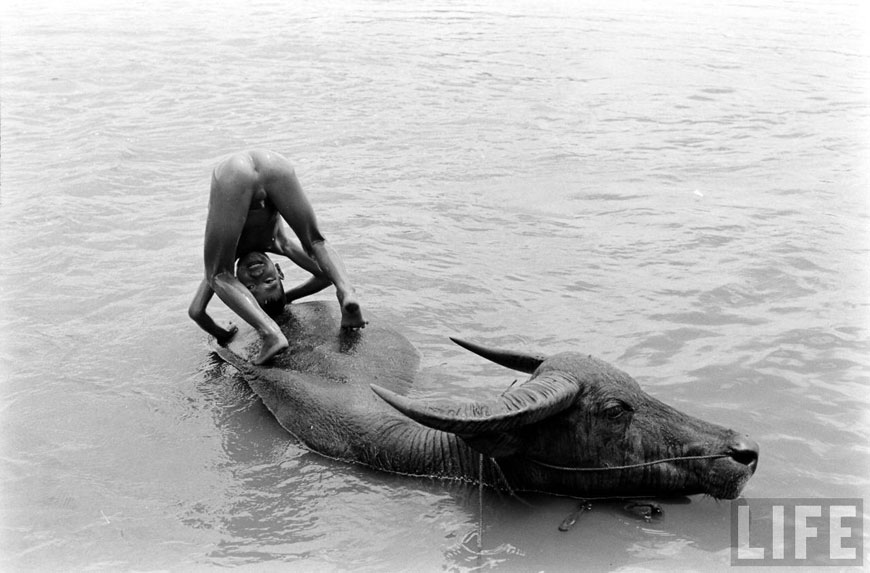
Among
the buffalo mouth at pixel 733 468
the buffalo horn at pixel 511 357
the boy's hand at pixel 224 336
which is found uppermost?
the buffalo horn at pixel 511 357

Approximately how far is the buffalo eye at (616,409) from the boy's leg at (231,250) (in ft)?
6.58

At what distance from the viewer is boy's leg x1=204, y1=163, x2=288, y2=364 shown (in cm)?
537

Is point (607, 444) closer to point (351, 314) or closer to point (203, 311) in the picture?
point (351, 314)

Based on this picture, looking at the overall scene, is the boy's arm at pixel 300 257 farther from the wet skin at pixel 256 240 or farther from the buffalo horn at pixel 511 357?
the buffalo horn at pixel 511 357

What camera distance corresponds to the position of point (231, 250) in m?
5.47

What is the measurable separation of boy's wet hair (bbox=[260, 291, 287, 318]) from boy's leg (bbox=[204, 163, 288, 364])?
28cm

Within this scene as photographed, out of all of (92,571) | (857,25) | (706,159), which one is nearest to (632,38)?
(857,25)

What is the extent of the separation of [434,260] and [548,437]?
3.22m

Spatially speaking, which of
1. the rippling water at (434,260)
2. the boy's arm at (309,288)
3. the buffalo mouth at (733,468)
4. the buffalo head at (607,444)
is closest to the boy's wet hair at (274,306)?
the boy's arm at (309,288)

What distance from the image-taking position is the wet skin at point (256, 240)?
539 cm

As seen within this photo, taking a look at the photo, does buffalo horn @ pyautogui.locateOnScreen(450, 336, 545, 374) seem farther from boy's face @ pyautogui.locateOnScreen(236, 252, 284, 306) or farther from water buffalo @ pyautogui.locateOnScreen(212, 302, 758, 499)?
boy's face @ pyautogui.locateOnScreen(236, 252, 284, 306)

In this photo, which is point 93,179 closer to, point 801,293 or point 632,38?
point 801,293

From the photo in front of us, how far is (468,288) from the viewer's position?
6898 mm

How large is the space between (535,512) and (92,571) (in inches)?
78.1
